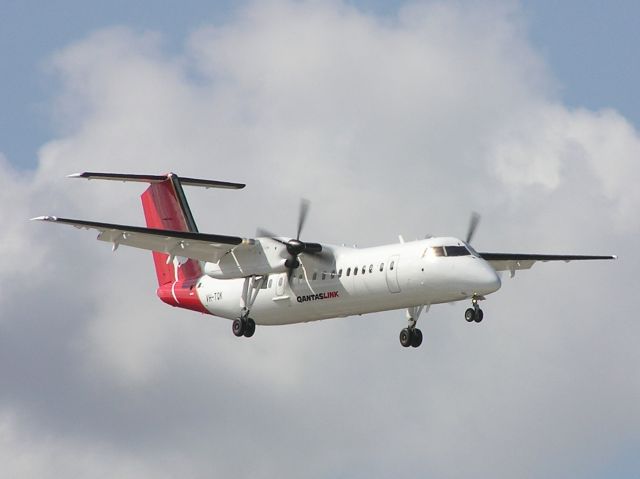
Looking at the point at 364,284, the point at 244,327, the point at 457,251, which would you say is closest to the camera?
the point at 457,251

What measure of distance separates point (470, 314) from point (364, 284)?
3.02 metres

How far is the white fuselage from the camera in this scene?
121 ft

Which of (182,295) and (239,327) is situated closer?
(239,327)

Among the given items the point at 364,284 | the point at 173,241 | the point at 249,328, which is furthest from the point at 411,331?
the point at 173,241

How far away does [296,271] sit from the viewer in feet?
134

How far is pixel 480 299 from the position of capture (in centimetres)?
3731

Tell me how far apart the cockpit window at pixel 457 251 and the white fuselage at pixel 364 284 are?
8 cm

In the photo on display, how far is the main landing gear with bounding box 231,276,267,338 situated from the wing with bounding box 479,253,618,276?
266 inches

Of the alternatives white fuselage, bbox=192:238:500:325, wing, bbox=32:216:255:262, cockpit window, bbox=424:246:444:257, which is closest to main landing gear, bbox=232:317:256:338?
white fuselage, bbox=192:238:500:325

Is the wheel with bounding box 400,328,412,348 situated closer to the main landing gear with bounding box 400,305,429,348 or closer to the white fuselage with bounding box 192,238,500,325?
the main landing gear with bounding box 400,305,429,348

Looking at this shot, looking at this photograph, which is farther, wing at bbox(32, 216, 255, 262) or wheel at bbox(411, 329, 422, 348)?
wheel at bbox(411, 329, 422, 348)

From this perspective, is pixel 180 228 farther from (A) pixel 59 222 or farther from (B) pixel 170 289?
(A) pixel 59 222

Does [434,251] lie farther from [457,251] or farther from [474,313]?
[474,313]

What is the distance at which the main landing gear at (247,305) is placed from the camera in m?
41.7
